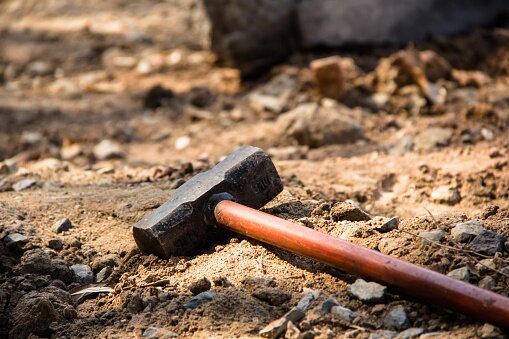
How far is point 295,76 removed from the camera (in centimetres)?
542

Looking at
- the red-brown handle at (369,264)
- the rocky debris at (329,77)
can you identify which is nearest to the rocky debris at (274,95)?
the rocky debris at (329,77)

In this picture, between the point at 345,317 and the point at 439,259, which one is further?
the point at 439,259

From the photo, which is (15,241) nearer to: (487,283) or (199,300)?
(199,300)

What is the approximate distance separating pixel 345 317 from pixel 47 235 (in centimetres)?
132

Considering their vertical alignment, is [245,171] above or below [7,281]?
above

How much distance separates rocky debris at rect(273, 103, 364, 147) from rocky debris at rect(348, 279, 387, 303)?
202 centimetres

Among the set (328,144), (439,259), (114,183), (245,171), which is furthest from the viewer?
(328,144)

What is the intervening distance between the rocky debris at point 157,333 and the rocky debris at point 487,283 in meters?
0.94

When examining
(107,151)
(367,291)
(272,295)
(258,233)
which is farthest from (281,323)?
(107,151)

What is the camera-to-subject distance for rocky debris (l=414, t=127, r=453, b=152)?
4160 mm

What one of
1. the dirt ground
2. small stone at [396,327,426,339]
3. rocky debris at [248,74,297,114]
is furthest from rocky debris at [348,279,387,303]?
rocky debris at [248,74,297,114]

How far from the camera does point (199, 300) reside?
2.43 metres

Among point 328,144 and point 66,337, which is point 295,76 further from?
point 66,337

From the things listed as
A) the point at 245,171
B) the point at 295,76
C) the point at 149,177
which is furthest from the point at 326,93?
the point at 245,171
